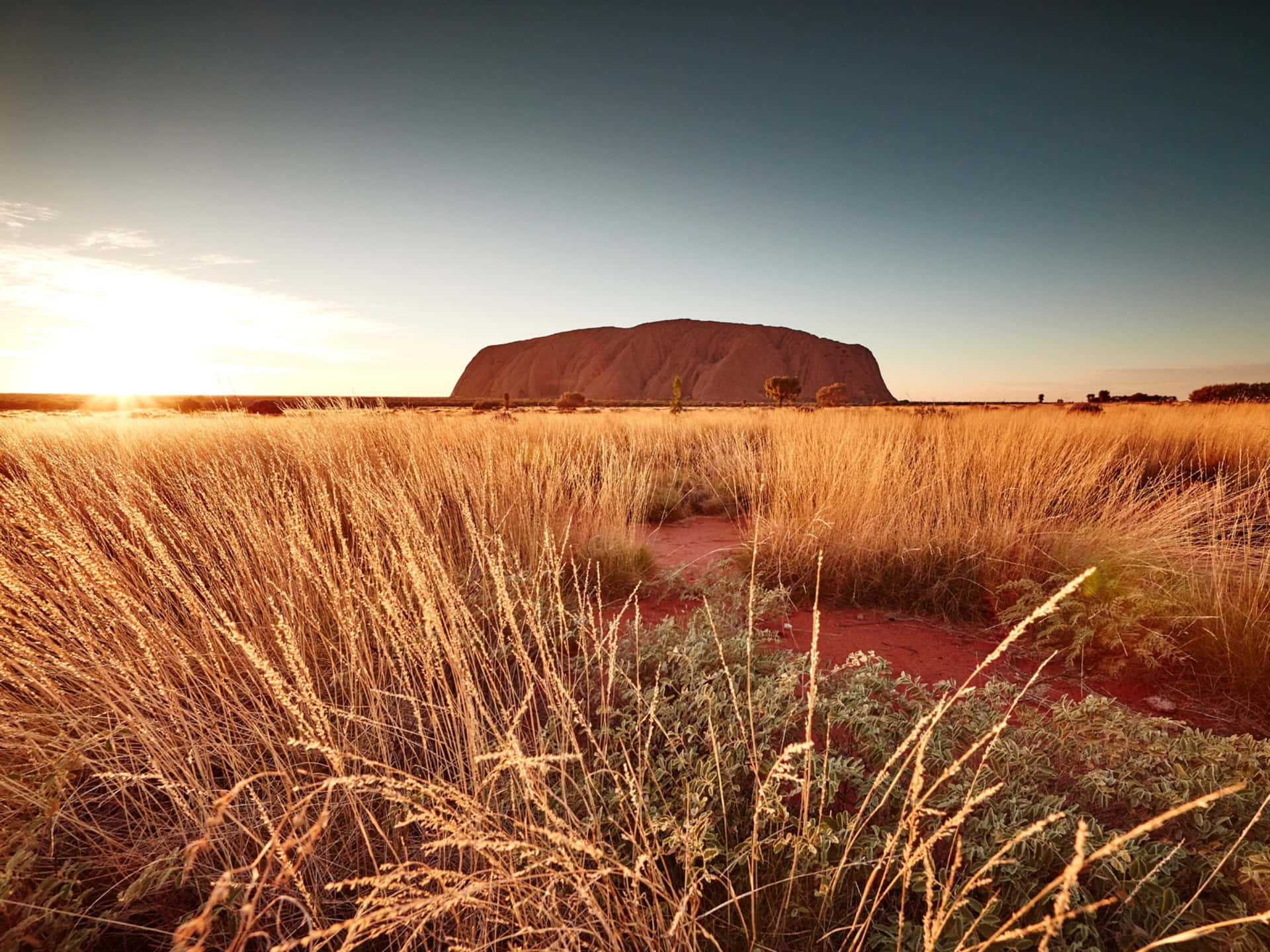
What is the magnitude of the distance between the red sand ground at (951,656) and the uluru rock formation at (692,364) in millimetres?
76917

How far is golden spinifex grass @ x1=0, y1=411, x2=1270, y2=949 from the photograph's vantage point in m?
1.20

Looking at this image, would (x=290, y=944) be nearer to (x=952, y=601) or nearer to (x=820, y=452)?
(x=952, y=601)

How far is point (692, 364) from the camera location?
8725 centimetres

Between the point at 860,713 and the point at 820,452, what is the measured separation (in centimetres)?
395

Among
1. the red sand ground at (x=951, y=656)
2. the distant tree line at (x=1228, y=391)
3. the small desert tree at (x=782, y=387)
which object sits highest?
the small desert tree at (x=782, y=387)

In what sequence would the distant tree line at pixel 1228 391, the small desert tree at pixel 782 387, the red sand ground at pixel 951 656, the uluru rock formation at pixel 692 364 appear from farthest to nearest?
the uluru rock formation at pixel 692 364 → the small desert tree at pixel 782 387 → the distant tree line at pixel 1228 391 → the red sand ground at pixel 951 656

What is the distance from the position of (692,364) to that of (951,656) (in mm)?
86639

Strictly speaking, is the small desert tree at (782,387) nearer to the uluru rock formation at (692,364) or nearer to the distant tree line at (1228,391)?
the distant tree line at (1228,391)

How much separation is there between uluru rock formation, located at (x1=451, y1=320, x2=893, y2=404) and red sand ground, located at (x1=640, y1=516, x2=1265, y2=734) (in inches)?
3028

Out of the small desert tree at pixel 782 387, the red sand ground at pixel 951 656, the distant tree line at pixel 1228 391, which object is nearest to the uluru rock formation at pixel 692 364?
the small desert tree at pixel 782 387

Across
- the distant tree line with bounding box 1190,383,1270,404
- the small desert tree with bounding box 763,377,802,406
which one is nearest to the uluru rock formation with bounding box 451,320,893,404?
the small desert tree with bounding box 763,377,802,406

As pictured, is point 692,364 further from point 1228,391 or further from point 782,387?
point 1228,391

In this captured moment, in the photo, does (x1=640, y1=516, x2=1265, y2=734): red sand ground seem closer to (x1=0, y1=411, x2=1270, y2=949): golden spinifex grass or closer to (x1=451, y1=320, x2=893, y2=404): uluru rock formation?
(x1=0, y1=411, x2=1270, y2=949): golden spinifex grass

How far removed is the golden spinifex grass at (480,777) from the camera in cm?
120
